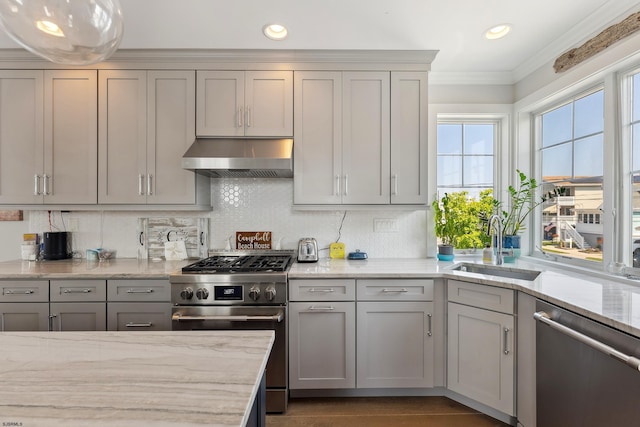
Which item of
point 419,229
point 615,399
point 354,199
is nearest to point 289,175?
point 354,199

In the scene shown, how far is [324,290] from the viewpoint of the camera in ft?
7.12

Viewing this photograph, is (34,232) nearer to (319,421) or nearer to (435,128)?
(319,421)

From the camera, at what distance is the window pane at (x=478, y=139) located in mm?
2965

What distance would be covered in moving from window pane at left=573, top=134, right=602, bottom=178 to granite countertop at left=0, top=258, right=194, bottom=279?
9.72 feet

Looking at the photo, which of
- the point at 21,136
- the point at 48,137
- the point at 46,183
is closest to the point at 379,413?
the point at 46,183

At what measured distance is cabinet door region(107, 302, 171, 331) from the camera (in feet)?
6.97

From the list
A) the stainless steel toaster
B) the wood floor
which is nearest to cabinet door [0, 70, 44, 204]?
the stainless steel toaster

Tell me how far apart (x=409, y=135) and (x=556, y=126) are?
1202 millimetres

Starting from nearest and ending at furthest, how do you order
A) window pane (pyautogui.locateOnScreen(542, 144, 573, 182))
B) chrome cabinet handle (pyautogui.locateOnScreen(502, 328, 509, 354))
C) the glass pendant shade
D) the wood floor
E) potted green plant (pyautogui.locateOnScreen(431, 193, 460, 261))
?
1. the glass pendant shade
2. chrome cabinet handle (pyautogui.locateOnScreen(502, 328, 509, 354))
3. the wood floor
4. window pane (pyautogui.locateOnScreen(542, 144, 573, 182))
5. potted green plant (pyautogui.locateOnScreen(431, 193, 460, 261))

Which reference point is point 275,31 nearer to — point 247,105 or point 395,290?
point 247,105

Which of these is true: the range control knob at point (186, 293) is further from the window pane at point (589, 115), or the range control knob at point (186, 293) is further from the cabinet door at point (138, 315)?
the window pane at point (589, 115)

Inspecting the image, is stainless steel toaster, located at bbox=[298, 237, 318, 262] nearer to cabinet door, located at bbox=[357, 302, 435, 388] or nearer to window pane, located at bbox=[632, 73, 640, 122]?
cabinet door, located at bbox=[357, 302, 435, 388]

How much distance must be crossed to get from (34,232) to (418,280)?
10.7ft

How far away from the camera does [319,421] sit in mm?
2021
